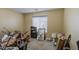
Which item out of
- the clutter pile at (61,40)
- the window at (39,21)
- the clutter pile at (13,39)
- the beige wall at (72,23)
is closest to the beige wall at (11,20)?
the clutter pile at (13,39)

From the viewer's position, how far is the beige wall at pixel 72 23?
141 cm

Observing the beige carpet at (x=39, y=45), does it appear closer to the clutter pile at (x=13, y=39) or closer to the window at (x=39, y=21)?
the clutter pile at (x=13, y=39)

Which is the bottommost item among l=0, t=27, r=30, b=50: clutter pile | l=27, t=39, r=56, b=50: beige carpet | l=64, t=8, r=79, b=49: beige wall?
l=27, t=39, r=56, b=50: beige carpet

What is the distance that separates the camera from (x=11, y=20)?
1471mm

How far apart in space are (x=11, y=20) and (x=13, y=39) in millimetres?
284

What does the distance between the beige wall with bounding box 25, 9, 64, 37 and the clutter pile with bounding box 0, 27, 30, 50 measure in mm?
164

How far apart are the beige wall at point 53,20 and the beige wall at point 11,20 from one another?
0.32ft

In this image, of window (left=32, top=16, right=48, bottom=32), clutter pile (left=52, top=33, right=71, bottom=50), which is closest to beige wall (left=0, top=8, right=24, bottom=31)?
window (left=32, top=16, right=48, bottom=32)

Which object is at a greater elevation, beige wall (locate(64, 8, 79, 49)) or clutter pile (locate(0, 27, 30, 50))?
beige wall (locate(64, 8, 79, 49))

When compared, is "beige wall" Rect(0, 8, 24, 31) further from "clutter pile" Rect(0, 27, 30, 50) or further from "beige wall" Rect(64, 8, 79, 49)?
"beige wall" Rect(64, 8, 79, 49)

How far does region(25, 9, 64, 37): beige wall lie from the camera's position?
4.84ft

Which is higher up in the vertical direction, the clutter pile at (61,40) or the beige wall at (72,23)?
the beige wall at (72,23)
